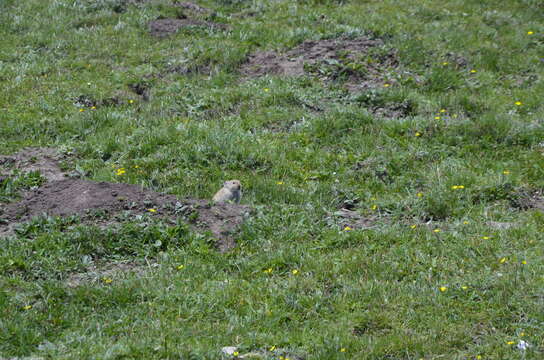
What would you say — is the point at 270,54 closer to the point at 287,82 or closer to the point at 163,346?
the point at 287,82

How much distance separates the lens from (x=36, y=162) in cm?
973

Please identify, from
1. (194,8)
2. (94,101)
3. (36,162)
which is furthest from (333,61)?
(36,162)

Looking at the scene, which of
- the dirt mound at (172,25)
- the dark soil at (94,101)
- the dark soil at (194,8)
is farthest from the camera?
the dark soil at (194,8)

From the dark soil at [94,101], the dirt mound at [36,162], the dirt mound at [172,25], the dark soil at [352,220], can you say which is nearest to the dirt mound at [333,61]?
the dirt mound at [172,25]

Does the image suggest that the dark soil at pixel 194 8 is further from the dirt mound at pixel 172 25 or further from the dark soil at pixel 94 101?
the dark soil at pixel 94 101

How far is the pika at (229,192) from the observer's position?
8574mm

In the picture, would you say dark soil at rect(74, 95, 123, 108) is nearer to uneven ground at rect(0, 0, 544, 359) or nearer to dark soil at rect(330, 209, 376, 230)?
uneven ground at rect(0, 0, 544, 359)

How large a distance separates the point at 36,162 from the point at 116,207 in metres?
2.19

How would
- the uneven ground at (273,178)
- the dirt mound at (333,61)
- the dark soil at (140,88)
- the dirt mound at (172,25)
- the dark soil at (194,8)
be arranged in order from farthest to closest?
A: the dark soil at (194,8) < the dirt mound at (172,25) < the dirt mound at (333,61) < the dark soil at (140,88) < the uneven ground at (273,178)

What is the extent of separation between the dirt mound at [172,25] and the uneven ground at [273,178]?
58 millimetres

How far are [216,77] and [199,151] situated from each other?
2904 mm

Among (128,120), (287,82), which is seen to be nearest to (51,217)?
(128,120)

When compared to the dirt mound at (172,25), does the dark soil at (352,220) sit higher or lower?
lower

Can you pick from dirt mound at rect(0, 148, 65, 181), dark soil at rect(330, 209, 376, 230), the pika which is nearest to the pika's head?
the pika
